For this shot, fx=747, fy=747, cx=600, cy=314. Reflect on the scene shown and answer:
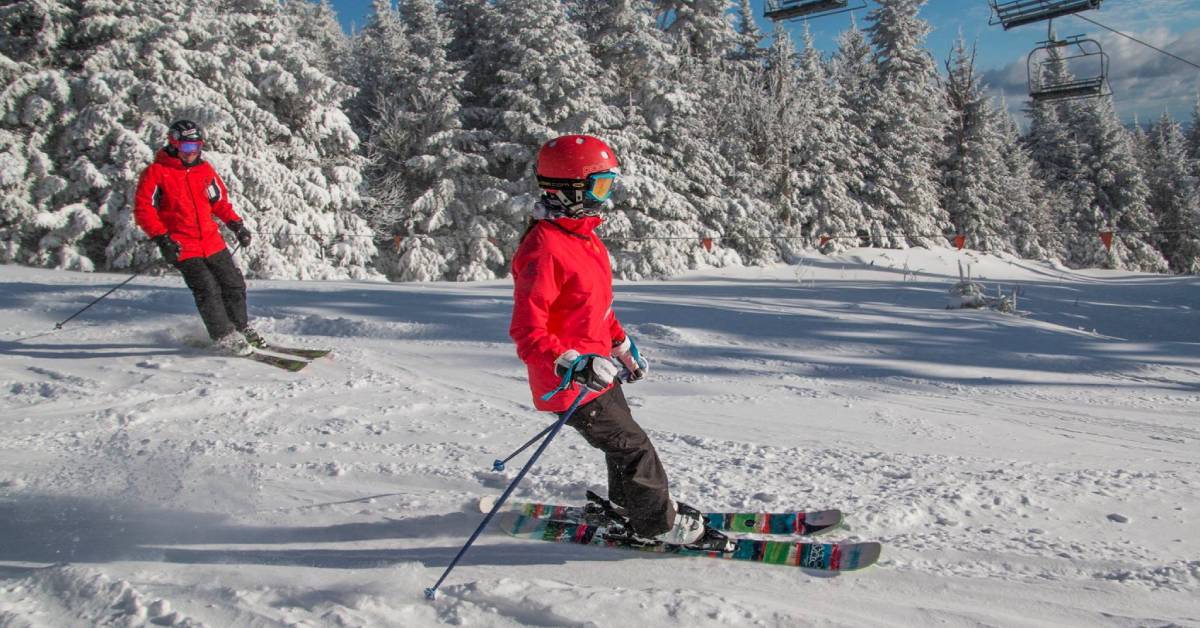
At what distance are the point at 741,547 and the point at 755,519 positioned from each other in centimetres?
33

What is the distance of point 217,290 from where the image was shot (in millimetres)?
6402

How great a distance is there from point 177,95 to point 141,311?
14282 millimetres

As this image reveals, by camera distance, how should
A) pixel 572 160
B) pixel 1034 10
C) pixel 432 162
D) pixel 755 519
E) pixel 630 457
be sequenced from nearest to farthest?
1. pixel 572 160
2. pixel 630 457
3. pixel 755 519
4. pixel 1034 10
5. pixel 432 162

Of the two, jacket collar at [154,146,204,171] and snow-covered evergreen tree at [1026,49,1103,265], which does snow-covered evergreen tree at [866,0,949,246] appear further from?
jacket collar at [154,146,204,171]

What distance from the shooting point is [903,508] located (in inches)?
137

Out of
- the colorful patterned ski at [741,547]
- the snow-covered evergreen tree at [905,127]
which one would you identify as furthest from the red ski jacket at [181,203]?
the snow-covered evergreen tree at [905,127]

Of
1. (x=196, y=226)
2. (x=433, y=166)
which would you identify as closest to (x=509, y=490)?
(x=196, y=226)

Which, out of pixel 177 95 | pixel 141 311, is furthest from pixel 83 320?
pixel 177 95

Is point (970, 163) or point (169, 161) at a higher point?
Answer: point (970, 163)

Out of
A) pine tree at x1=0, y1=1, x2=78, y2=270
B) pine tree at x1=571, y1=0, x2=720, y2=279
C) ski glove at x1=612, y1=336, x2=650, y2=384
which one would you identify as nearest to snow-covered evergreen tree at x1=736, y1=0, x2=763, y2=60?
pine tree at x1=571, y1=0, x2=720, y2=279

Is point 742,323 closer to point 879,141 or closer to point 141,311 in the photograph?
point 141,311

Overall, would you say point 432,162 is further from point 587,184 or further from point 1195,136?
point 1195,136

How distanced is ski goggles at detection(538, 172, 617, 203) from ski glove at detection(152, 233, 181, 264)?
440cm

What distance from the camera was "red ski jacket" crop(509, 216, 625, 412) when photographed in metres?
2.80
